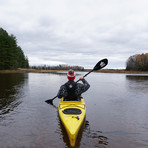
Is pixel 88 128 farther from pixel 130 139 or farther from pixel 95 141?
pixel 130 139

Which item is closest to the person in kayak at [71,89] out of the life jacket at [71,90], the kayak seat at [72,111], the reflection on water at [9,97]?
the life jacket at [71,90]

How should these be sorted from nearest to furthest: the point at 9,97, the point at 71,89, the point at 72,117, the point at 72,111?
1. the point at 72,117
2. the point at 72,111
3. the point at 71,89
4. the point at 9,97

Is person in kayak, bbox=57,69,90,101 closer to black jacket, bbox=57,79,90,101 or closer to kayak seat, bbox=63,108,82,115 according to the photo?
black jacket, bbox=57,79,90,101

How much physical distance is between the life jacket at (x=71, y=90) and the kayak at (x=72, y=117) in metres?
0.24

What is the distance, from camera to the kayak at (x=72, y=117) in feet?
13.2

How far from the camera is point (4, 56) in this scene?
41.9 metres

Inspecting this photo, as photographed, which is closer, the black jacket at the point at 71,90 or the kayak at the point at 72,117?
the kayak at the point at 72,117

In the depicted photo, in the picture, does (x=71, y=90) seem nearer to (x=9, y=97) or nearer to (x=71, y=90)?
(x=71, y=90)

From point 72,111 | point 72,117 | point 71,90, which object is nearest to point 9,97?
point 71,90

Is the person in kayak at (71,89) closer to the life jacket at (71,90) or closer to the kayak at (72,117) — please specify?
the life jacket at (71,90)

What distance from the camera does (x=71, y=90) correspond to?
6051 millimetres

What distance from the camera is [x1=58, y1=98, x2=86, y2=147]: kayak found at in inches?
158

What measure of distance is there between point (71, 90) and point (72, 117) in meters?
1.46

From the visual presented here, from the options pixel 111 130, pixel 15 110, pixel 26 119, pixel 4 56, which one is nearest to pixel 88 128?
pixel 111 130
